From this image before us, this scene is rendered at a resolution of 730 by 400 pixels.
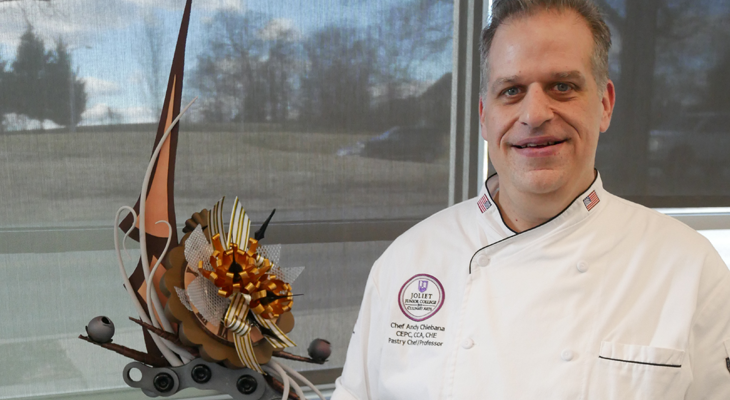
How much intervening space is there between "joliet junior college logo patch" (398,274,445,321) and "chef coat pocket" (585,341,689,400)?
0.29 m

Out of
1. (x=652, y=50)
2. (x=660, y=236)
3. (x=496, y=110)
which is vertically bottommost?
(x=660, y=236)

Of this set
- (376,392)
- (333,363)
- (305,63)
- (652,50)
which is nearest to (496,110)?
(376,392)

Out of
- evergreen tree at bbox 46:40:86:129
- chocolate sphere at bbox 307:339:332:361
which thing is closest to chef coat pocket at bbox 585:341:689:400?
chocolate sphere at bbox 307:339:332:361

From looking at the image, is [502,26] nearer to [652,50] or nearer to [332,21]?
[332,21]

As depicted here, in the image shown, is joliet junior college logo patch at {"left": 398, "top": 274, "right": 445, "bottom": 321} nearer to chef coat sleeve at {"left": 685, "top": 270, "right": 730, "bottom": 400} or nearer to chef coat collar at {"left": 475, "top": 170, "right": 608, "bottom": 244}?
chef coat collar at {"left": 475, "top": 170, "right": 608, "bottom": 244}

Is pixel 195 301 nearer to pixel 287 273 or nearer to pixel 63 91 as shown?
pixel 287 273

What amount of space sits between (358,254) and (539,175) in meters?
0.84

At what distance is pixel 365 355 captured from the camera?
117cm

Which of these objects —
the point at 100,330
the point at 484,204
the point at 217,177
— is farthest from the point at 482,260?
the point at 217,177

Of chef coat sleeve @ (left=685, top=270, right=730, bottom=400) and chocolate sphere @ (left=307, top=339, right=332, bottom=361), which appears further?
chocolate sphere @ (left=307, top=339, right=332, bottom=361)

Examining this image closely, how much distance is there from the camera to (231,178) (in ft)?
5.14

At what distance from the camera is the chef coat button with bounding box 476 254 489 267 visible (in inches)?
42.4

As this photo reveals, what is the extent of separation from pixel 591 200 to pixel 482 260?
0.22 metres

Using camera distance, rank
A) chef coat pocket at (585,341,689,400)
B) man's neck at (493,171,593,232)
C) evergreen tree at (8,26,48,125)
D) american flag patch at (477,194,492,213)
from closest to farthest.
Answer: chef coat pocket at (585,341,689,400), man's neck at (493,171,593,232), american flag patch at (477,194,492,213), evergreen tree at (8,26,48,125)
